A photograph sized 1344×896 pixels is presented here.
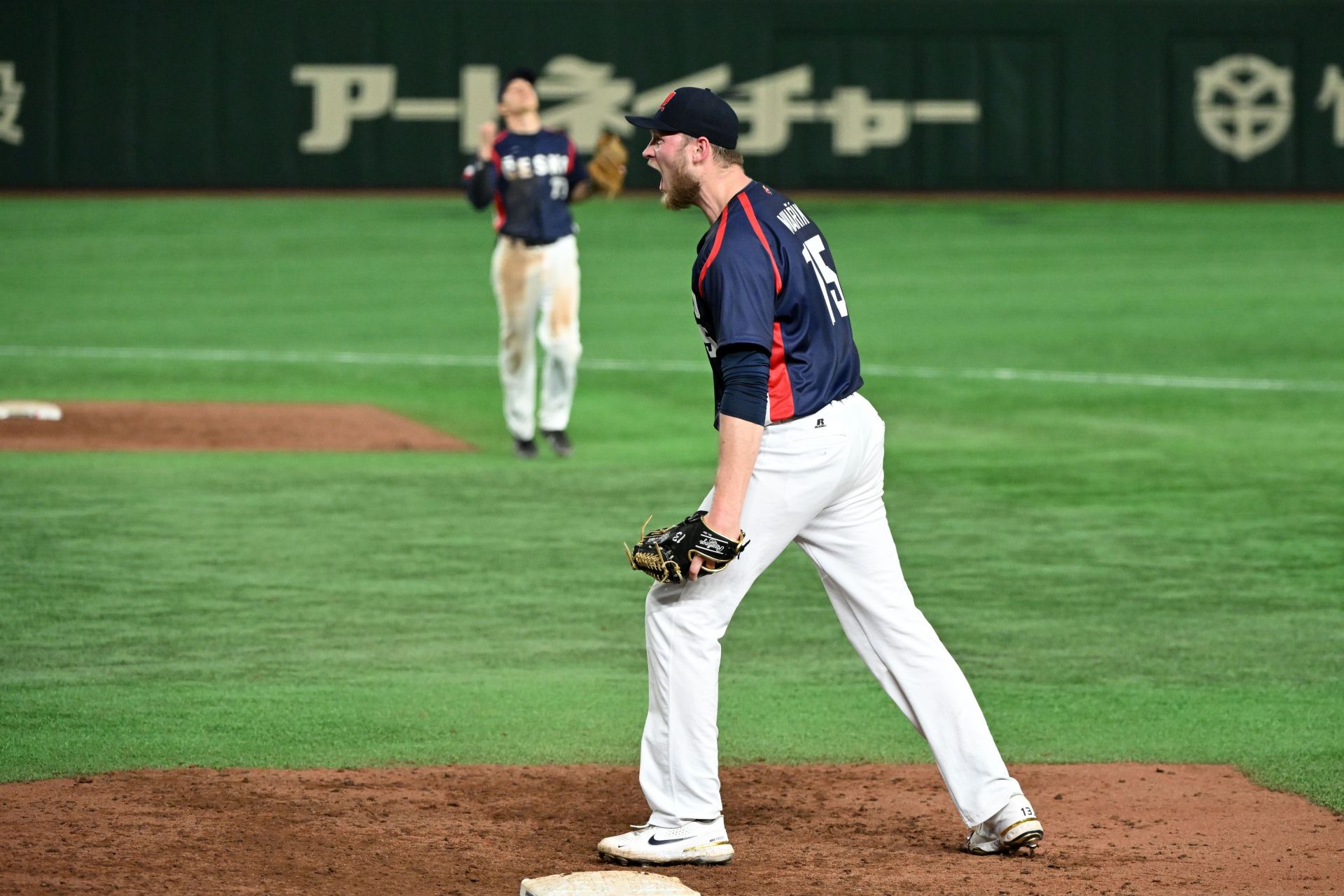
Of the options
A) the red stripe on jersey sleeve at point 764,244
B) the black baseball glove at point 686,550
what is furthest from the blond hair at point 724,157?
the black baseball glove at point 686,550

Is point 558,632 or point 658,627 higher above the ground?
point 658,627

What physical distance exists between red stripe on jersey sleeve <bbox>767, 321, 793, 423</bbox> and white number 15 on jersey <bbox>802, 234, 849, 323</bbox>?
156 mm

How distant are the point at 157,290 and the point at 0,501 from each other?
40.6 feet

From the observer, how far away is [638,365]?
17.7m

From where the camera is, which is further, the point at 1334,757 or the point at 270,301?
the point at 270,301

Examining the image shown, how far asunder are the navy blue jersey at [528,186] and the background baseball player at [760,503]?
25.1 feet

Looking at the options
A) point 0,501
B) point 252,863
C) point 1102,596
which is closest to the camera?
point 252,863

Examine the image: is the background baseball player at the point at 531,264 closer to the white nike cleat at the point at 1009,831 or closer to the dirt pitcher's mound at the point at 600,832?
the dirt pitcher's mound at the point at 600,832

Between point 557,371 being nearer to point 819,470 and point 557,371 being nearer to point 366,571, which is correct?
point 366,571

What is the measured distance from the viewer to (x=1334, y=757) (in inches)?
256

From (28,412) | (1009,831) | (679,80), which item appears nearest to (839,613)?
(1009,831)

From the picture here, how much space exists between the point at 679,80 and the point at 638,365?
15.7 meters

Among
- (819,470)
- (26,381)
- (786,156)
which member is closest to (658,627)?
(819,470)

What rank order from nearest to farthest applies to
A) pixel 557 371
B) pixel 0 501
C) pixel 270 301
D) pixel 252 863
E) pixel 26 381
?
1. pixel 252 863
2. pixel 0 501
3. pixel 557 371
4. pixel 26 381
5. pixel 270 301
